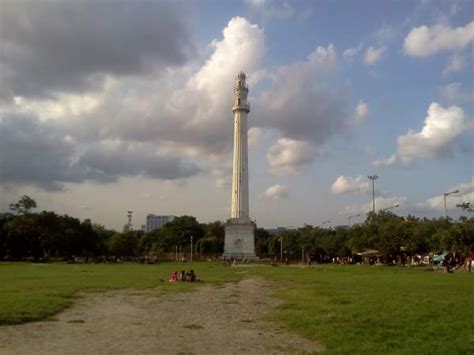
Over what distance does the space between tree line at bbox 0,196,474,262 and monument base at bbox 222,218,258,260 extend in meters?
16.8

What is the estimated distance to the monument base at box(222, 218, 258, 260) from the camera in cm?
9250

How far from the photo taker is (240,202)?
306 feet

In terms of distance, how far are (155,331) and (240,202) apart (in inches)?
3103

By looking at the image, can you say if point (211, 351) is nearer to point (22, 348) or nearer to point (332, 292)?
point (22, 348)

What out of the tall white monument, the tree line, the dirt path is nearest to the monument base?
the tall white monument

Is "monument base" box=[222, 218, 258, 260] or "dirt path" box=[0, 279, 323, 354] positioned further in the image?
"monument base" box=[222, 218, 258, 260]

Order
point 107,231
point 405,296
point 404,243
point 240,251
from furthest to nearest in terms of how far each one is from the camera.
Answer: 1. point 107,231
2. point 240,251
3. point 404,243
4. point 405,296

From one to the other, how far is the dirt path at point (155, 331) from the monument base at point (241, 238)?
2773 inches

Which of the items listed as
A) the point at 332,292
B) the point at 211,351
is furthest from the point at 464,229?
the point at 211,351

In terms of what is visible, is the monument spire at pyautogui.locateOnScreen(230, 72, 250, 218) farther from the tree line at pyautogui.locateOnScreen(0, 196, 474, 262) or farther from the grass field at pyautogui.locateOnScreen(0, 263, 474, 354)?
the grass field at pyautogui.locateOnScreen(0, 263, 474, 354)

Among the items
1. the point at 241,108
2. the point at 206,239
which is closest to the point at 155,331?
the point at 241,108

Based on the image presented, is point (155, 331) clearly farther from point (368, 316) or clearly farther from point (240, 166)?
point (240, 166)

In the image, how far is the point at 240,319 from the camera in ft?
56.6

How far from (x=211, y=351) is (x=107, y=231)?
358 ft
